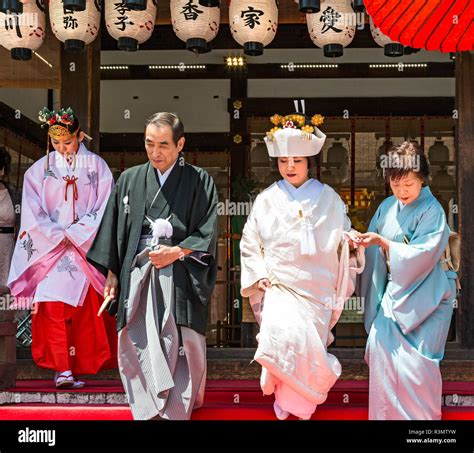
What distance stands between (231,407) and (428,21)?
308 centimetres

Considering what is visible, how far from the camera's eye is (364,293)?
7086 millimetres

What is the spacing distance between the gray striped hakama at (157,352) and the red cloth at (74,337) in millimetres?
948

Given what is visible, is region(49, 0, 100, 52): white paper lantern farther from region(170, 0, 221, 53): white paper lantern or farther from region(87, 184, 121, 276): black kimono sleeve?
region(87, 184, 121, 276): black kimono sleeve

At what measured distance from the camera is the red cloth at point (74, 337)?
24.7 ft

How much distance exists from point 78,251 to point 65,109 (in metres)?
1.34

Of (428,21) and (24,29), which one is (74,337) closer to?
(24,29)

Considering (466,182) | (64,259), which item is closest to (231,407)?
(64,259)

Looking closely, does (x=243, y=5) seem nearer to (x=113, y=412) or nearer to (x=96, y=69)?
(x=96, y=69)

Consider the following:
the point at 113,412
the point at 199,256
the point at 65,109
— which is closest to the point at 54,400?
the point at 113,412

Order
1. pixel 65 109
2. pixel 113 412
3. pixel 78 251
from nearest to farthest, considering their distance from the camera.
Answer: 1. pixel 113 412
2. pixel 78 251
3. pixel 65 109

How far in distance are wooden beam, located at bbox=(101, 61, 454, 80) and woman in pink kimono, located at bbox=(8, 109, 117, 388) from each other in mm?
3766

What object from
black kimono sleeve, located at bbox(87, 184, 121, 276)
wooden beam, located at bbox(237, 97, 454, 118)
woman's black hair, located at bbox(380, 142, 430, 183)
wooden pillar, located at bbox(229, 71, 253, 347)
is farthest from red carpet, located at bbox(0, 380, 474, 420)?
wooden beam, located at bbox(237, 97, 454, 118)

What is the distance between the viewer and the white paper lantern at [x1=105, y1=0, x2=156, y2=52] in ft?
27.2

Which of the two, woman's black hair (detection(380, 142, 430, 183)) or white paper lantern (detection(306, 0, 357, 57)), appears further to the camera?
white paper lantern (detection(306, 0, 357, 57))
